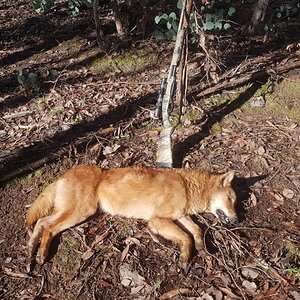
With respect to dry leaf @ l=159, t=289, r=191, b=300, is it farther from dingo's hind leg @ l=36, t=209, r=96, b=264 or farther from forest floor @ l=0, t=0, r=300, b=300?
dingo's hind leg @ l=36, t=209, r=96, b=264

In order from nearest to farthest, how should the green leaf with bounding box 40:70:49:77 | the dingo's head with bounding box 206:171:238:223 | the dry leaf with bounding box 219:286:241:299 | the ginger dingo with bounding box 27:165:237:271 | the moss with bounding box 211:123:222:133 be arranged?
the dry leaf with bounding box 219:286:241:299, the ginger dingo with bounding box 27:165:237:271, the dingo's head with bounding box 206:171:238:223, the moss with bounding box 211:123:222:133, the green leaf with bounding box 40:70:49:77

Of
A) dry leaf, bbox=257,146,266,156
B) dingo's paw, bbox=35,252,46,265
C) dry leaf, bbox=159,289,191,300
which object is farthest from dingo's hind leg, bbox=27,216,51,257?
dry leaf, bbox=257,146,266,156

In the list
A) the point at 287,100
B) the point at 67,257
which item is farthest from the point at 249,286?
the point at 287,100

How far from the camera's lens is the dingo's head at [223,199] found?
541 centimetres

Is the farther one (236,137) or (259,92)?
(259,92)

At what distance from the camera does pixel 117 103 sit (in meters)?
8.17

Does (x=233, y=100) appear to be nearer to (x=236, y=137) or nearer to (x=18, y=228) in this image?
(x=236, y=137)

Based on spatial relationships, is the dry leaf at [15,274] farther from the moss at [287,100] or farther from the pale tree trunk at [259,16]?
the pale tree trunk at [259,16]

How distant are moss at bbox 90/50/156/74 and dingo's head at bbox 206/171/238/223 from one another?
477 centimetres

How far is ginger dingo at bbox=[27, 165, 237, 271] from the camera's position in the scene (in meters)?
5.26

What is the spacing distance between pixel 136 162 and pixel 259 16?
19.5ft

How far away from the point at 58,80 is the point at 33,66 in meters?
1.24

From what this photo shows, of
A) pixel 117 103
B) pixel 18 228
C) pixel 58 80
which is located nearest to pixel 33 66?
pixel 58 80

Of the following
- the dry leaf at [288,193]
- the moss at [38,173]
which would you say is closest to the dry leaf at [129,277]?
the moss at [38,173]
